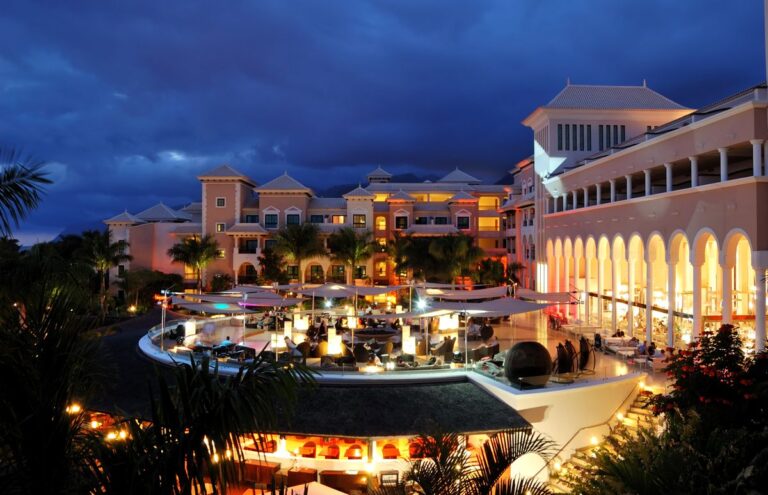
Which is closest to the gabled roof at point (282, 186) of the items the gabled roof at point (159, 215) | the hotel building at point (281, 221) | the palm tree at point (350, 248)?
the hotel building at point (281, 221)

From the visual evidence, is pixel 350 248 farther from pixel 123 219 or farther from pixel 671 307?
pixel 671 307

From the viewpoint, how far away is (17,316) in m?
5.25

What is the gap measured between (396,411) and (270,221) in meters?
37.9

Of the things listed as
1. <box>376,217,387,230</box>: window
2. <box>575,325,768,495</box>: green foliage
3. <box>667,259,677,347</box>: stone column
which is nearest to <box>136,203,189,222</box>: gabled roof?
<box>376,217,387,230</box>: window

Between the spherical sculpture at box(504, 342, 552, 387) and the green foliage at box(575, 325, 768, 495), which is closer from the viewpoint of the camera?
the green foliage at box(575, 325, 768, 495)

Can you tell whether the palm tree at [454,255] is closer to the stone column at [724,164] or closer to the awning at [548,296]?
the awning at [548,296]

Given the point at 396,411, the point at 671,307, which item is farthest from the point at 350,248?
the point at 396,411

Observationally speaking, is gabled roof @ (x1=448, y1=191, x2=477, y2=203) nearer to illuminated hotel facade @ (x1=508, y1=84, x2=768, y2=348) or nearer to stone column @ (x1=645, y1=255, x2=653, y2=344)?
illuminated hotel facade @ (x1=508, y1=84, x2=768, y2=348)

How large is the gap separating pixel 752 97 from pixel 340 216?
3767 cm

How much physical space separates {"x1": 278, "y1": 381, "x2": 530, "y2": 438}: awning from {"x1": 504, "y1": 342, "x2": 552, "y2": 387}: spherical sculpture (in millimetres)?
846

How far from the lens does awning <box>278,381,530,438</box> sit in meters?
13.5

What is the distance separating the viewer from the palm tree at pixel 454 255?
127 ft

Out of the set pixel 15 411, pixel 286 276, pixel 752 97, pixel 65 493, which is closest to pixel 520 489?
pixel 65 493

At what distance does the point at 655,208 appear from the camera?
74.2 feet
